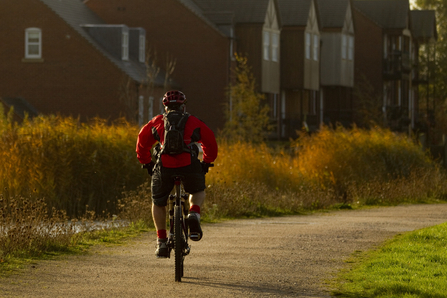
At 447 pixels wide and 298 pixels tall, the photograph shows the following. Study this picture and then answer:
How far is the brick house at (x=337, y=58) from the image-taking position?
51.5m

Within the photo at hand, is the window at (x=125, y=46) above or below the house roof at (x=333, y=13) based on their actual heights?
below

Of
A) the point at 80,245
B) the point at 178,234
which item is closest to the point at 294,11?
the point at 80,245

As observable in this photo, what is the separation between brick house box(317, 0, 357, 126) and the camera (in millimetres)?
51531

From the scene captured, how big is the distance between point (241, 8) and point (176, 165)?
118ft

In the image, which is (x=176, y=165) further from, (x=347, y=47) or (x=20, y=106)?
(x=347, y=47)

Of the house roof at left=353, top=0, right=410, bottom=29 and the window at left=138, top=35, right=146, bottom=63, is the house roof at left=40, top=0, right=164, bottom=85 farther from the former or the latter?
the house roof at left=353, top=0, right=410, bottom=29

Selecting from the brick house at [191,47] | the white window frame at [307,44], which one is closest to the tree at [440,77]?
the white window frame at [307,44]

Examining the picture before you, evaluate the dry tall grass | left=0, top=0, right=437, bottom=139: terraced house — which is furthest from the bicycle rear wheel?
left=0, top=0, right=437, bottom=139: terraced house

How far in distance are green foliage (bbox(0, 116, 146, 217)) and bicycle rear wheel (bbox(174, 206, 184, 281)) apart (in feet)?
26.3

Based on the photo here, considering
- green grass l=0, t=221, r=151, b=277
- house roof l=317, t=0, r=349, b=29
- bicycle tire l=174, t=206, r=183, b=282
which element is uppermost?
house roof l=317, t=0, r=349, b=29

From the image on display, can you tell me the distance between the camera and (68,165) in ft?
57.8

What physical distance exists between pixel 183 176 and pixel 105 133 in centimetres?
1009

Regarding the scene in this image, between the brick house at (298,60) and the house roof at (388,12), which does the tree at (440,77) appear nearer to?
the house roof at (388,12)

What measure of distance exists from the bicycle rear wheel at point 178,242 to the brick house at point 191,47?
107 feet
